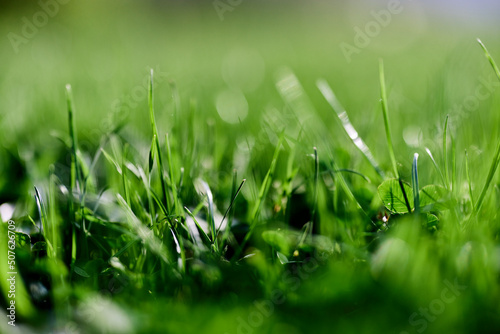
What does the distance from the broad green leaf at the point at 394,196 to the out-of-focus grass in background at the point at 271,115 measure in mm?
67

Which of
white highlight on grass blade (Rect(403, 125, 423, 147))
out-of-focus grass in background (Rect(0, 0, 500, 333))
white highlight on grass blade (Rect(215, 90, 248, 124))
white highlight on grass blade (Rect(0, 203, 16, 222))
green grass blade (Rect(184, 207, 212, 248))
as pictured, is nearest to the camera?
out-of-focus grass in background (Rect(0, 0, 500, 333))

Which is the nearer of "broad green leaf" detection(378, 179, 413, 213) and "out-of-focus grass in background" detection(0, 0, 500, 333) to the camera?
"out-of-focus grass in background" detection(0, 0, 500, 333)

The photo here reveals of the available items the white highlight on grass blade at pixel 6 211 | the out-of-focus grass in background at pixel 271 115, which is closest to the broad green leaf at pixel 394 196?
the out-of-focus grass in background at pixel 271 115

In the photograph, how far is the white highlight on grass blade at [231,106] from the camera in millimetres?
1575

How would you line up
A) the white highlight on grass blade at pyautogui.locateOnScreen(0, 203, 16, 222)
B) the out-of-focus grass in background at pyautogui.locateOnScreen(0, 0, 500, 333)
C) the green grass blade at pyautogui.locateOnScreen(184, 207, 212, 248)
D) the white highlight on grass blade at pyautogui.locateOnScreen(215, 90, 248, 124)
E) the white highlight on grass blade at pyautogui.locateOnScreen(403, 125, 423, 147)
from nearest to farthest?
1. the out-of-focus grass in background at pyautogui.locateOnScreen(0, 0, 500, 333)
2. the green grass blade at pyautogui.locateOnScreen(184, 207, 212, 248)
3. the white highlight on grass blade at pyautogui.locateOnScreen(0, 203, 16, 222)
4. the white highlight on grass blade at pyautogui.locateOnScreen(403, 125, 423, 147)
5. the white highlight on grass blade at pyautogui.locateOnScreen(215, 90, 248, 124)

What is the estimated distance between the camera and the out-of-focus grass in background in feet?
1.84

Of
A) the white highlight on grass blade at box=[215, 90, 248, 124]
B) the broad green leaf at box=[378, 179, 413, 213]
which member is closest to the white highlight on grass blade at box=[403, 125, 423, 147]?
the broad green leaf at box=[378, 179, 413, 213]

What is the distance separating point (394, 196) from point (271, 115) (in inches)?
33.1

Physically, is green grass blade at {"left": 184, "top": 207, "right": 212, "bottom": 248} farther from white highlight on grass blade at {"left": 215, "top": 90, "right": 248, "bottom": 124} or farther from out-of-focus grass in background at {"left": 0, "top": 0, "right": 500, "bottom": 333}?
white highlight on grass blade at {"left": 215, "top": 90, "right": 248, "bottom": 124}

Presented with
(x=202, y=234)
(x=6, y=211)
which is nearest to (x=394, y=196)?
(x=202, y=234)

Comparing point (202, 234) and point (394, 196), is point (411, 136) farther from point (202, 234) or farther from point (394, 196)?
point (202, 234)

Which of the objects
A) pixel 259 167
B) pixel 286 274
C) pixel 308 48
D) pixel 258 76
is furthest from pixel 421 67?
pixel 286 274

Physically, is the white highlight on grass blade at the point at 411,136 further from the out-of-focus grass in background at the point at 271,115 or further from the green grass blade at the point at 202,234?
the green grass blade at the point at 202,234

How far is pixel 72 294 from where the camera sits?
64cm
